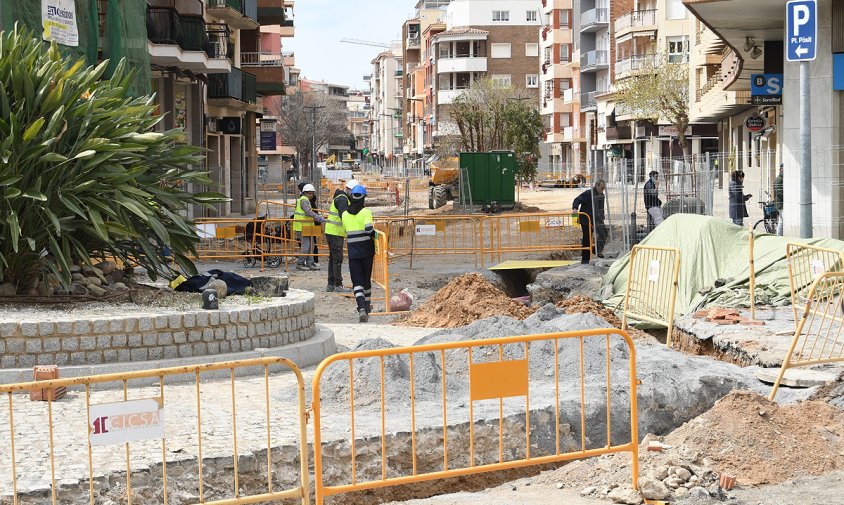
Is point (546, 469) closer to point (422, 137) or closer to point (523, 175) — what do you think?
point (523, 175)

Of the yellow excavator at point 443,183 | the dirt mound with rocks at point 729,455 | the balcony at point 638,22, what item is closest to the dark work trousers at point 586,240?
the dirt mound with rocks at point 729,455

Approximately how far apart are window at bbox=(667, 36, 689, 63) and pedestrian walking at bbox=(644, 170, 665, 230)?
45.9m

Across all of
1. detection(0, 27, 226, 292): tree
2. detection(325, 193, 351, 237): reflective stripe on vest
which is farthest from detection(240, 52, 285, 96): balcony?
detection(0, 27, 226, 292): tree

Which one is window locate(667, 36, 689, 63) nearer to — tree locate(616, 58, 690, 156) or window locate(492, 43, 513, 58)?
tree locate(616, 58, 690, 156)

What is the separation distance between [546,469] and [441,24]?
11738 cm

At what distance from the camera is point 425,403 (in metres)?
9.46

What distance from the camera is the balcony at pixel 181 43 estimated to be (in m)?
32.7

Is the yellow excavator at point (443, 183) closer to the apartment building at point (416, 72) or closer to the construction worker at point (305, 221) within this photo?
the construction worker at point (305, 221)

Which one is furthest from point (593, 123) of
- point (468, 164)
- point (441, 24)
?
point (468, 164)

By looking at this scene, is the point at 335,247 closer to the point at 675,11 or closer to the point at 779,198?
the point at 779,198

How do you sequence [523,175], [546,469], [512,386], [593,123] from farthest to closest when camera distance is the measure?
[593,123] < [523,175] < [546,469] < [512,386]

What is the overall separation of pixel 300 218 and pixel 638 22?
57556mm

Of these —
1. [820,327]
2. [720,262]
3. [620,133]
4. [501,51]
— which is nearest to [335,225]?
[720,262]

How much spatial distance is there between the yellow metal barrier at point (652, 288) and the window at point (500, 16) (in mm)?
101959
